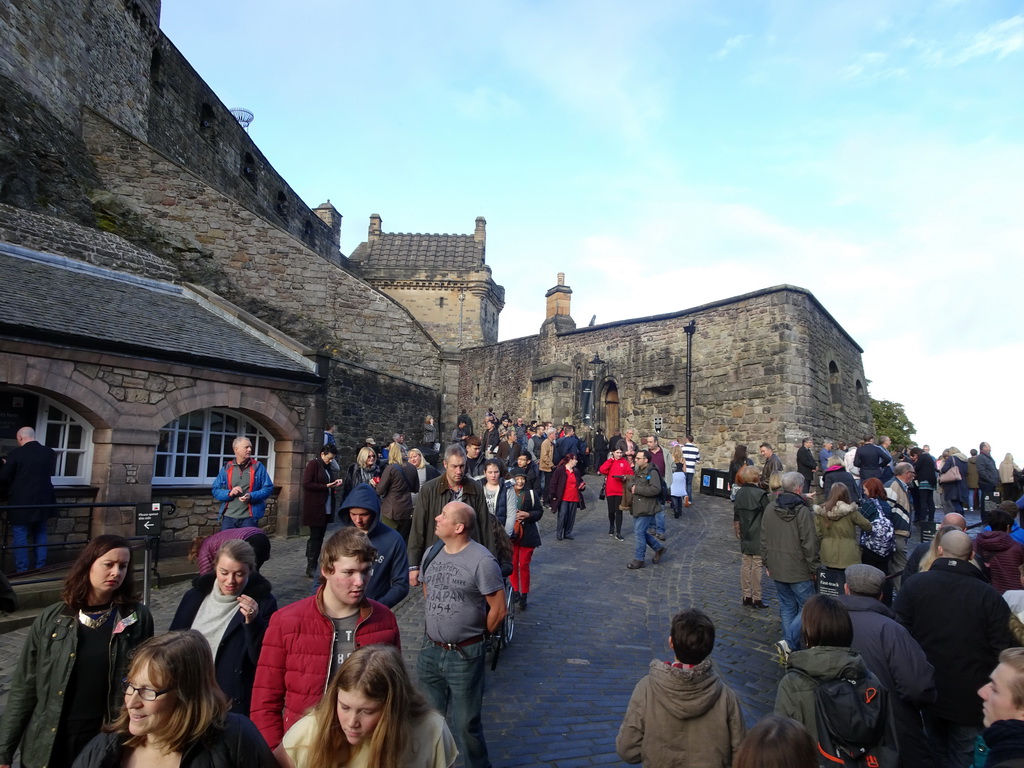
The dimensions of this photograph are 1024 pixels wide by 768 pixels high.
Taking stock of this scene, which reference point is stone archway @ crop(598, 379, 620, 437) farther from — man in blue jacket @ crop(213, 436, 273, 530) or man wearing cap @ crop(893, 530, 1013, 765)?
man wearing cap @ crop(893, 530, 1013, 765)

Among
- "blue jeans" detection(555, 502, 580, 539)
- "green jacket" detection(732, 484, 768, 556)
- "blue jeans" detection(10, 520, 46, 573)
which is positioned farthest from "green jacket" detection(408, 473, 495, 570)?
"blue jeans" detection(555, 502, 580, 539)

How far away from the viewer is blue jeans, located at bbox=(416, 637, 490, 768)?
3588 mm

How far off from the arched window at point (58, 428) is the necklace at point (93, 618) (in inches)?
285

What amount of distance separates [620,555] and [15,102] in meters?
15.6

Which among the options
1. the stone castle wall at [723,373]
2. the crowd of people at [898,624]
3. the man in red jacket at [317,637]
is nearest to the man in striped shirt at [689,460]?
the stone castle wall at [723,373]

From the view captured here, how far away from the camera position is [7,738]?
265cm

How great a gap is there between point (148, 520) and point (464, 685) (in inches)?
195

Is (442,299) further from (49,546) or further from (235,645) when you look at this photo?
(235,645)

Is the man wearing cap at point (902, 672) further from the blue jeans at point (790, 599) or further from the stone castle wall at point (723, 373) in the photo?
the stone castle wall at point (723, 373)

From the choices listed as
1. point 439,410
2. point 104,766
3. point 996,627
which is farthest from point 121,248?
point 996,627

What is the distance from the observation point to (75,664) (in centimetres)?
278

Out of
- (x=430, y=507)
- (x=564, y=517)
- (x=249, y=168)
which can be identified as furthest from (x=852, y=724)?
(x=249, y=168)

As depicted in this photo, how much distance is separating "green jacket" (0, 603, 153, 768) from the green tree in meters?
47.0

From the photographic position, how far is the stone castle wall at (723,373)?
17406mm
